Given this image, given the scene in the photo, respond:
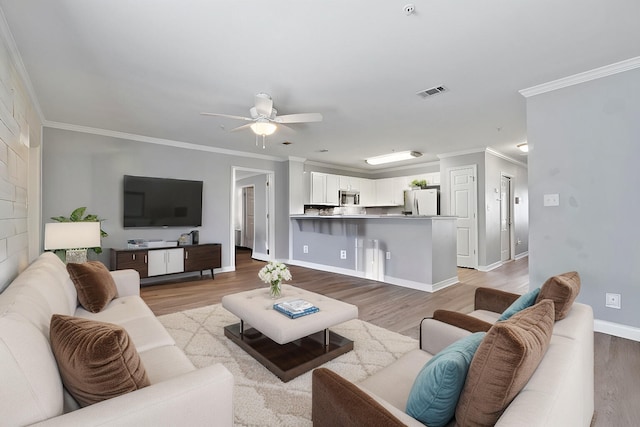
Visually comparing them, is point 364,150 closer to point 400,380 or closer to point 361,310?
point 361,310

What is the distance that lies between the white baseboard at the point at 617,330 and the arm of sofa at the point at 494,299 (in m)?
1.49

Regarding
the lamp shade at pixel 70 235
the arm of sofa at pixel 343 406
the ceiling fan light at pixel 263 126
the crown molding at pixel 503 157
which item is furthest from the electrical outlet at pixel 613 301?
the lamp shade at pixel 70 235

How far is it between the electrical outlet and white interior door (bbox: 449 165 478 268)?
3.27 m

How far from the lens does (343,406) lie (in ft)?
3.22

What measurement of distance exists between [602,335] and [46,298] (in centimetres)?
420

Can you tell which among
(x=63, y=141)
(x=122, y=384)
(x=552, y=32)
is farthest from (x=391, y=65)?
(x=63, y=141)

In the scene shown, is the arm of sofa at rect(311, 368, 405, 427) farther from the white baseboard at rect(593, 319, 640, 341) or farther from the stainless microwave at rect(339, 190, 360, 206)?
the stainless microwave at rect(339, 190, 360, 206)

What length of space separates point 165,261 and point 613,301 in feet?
17.9

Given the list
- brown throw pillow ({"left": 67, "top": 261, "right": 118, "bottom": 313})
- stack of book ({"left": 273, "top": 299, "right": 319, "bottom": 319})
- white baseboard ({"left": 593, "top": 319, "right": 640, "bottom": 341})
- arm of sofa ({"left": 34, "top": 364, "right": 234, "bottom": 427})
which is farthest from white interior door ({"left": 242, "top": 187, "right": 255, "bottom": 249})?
arm of sofa ({"left": 34, "top": 364, "right": 234, "bottom": 427})

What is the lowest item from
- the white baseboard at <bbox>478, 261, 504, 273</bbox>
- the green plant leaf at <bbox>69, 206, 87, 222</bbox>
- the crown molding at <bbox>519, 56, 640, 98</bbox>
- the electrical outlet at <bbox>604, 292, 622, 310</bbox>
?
the white baseboard at <bbox>478, 261, 504, 273</bbox>

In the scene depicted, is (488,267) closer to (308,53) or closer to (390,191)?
(390,191)

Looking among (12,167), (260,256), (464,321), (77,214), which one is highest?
(12,167)

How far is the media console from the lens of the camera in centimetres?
432

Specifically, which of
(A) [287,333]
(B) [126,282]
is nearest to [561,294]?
(A) [287,333]
